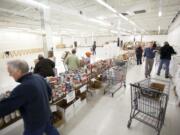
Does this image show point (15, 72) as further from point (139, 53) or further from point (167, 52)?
point (139, 53)

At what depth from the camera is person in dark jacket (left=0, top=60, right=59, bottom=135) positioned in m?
1.18

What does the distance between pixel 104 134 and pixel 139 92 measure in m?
1.02

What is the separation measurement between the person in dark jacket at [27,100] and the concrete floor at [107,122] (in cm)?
97

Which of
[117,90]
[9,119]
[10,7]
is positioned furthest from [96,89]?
[10,7]

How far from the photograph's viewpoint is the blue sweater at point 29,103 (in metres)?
1.17

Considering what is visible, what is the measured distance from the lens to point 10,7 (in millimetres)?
5602

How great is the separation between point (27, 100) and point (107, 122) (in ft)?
6.20

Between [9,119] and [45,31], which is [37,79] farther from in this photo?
[45,31]

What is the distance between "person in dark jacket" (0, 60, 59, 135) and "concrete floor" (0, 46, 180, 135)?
0.97 metres

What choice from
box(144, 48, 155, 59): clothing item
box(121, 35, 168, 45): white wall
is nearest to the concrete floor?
box(144, 48, 155, 59): clothing item

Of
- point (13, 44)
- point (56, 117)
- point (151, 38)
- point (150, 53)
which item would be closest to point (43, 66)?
point (56, 117)

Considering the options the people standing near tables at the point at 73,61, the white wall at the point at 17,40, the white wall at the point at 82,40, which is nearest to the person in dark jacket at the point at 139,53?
the people standing near tables at the point at 73,61

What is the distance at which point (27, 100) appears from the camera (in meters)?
1.26

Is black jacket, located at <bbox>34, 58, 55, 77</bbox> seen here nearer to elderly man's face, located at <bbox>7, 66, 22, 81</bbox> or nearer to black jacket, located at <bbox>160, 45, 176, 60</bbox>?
elderly man's face, located at <bbox>7, 66, 22, 81</bbox>
